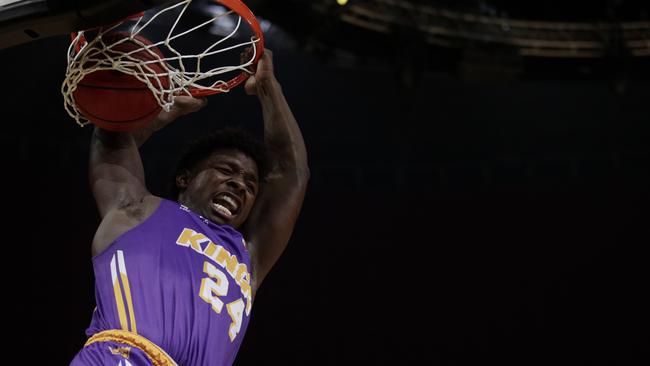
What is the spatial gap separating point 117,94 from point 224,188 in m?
0.48

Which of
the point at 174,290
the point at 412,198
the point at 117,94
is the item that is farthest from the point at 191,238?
the point at 412,198

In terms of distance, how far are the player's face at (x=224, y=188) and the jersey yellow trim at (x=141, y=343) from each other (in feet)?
1.75

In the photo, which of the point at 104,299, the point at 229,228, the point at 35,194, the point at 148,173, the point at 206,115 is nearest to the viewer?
the point at 104,299

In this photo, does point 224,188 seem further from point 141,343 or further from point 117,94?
point 141,343

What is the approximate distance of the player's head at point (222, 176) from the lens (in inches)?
93.4

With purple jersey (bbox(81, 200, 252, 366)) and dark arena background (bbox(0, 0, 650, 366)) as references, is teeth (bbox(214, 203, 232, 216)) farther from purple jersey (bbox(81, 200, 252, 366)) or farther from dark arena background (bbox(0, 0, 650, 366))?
dark arena background (bbox(0, 0, 650, 366))

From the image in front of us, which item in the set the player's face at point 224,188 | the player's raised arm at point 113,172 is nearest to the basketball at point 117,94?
the player's raised arm at point 113,172

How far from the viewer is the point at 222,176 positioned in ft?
7.92

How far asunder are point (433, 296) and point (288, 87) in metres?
2.35

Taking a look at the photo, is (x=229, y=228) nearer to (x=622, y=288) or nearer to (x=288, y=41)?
(x=288, y=41)

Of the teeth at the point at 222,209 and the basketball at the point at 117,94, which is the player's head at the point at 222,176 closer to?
the teeth at the point at 222,209

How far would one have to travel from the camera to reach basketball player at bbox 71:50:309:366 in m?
1.96

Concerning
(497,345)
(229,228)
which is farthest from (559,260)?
(229,228)

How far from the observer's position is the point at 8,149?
20.2ft
